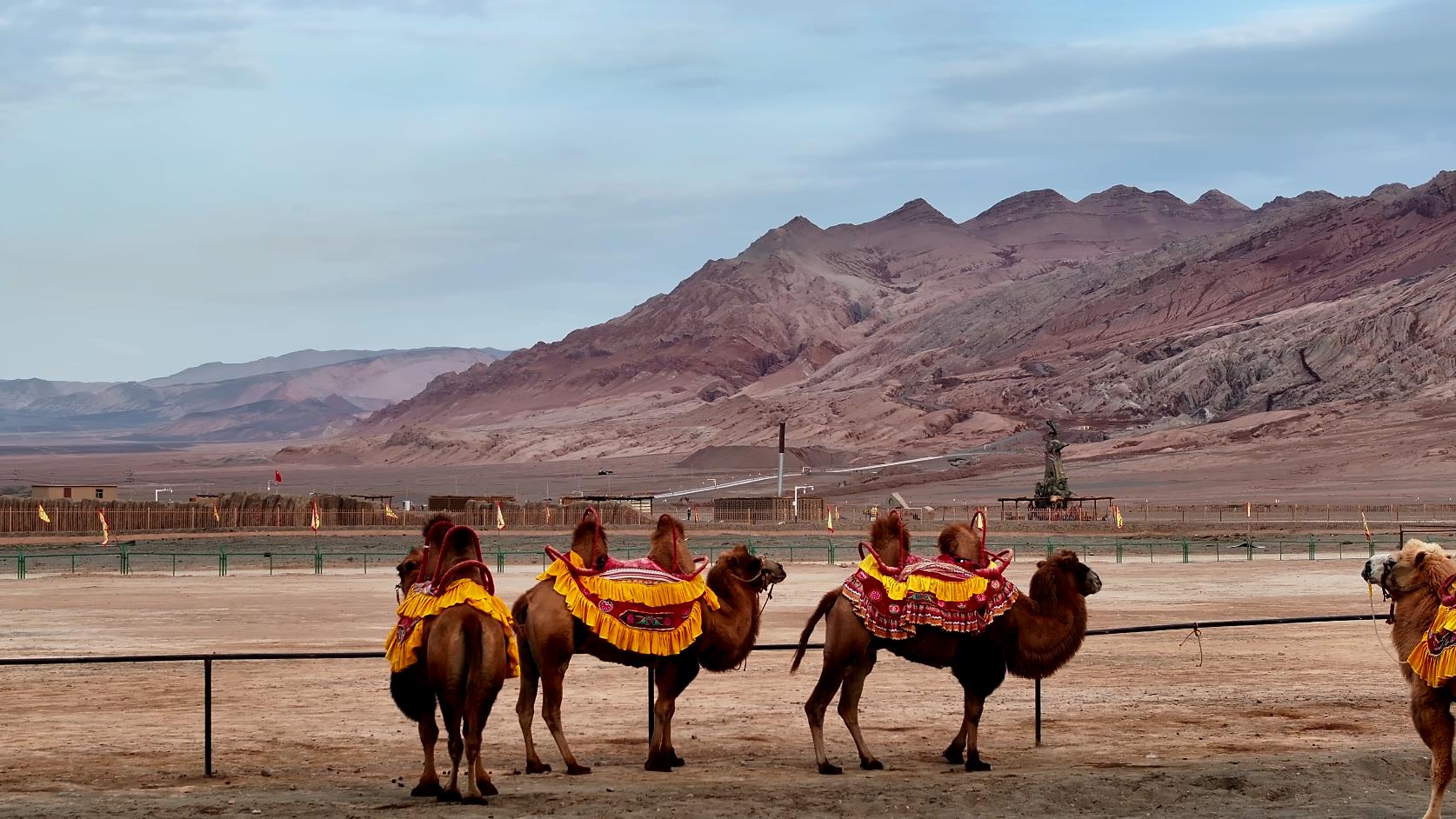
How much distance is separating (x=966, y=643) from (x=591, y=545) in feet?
10.9

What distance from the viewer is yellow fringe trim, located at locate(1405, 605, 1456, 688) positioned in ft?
37.2

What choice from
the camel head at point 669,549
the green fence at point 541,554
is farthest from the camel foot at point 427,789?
the green fence at point 541,554

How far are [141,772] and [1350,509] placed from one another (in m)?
70.6

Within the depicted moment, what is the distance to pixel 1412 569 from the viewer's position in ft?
39.7

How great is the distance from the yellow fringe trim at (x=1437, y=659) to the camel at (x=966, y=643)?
313cm

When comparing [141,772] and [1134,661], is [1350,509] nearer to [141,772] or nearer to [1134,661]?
[1134,661]

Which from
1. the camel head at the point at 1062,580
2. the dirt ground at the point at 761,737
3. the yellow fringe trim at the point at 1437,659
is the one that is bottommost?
the dirt ground at the point at 761,737

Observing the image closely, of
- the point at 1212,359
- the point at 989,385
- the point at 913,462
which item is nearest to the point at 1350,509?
the point at 913,462

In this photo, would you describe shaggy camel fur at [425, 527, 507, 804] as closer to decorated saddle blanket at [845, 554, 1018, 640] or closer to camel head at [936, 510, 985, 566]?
decorated saddle blanket at [845, 554, 1018, 640]

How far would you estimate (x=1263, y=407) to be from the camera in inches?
5655

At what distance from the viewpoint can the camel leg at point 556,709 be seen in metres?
13.3

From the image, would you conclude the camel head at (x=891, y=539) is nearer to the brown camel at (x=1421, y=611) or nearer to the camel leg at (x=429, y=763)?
the brown camel at (x=1421, y=611)

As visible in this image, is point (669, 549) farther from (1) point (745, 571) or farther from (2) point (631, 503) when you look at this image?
(2) point (631, 503)

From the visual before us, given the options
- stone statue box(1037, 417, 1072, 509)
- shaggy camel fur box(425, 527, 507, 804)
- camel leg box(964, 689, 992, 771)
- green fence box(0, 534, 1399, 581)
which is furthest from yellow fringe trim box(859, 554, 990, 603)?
stone statue box(1037, 417, 1072, 509)
